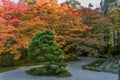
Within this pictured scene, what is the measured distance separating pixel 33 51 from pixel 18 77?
1587 mm

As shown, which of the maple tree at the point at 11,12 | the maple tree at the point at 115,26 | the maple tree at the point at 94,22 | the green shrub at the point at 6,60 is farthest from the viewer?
the maple tree at the point at 115,26

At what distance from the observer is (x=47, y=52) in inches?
435

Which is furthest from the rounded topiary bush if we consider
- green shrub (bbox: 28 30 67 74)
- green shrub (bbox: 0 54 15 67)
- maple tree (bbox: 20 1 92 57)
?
green shrub (bbox: 0 54 15 67)

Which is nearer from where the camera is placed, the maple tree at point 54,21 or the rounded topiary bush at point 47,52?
the rounded topiary bush at point 47,52

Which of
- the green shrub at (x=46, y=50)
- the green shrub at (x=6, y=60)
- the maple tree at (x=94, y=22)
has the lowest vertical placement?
the green shrub at (x=6, y=60)

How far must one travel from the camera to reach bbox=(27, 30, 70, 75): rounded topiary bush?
36.0 feet

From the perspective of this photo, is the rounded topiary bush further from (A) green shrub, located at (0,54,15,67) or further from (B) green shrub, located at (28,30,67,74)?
(A) green shrub, located at (0,54,15,67)

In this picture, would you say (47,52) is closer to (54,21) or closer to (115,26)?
(54,21)

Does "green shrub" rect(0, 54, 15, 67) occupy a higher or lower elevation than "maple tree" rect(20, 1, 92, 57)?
lower

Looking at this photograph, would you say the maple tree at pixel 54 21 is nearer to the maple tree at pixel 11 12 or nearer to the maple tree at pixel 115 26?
the maple tree at pixel 11 12

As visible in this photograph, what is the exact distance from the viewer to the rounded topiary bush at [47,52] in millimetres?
10984

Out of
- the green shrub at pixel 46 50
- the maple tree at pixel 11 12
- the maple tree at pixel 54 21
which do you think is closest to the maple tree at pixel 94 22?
the maple tree at pixel 54 21

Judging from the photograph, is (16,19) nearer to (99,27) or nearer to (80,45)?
(80,45)

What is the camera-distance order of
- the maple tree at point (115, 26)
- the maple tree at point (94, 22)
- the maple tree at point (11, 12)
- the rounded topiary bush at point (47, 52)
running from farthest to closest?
the maple tree at point (115, 26) < the maple tree at point (94, 22) < the maple tree at point (11, 12) < the rounded topiary bush at point (47, 52)
